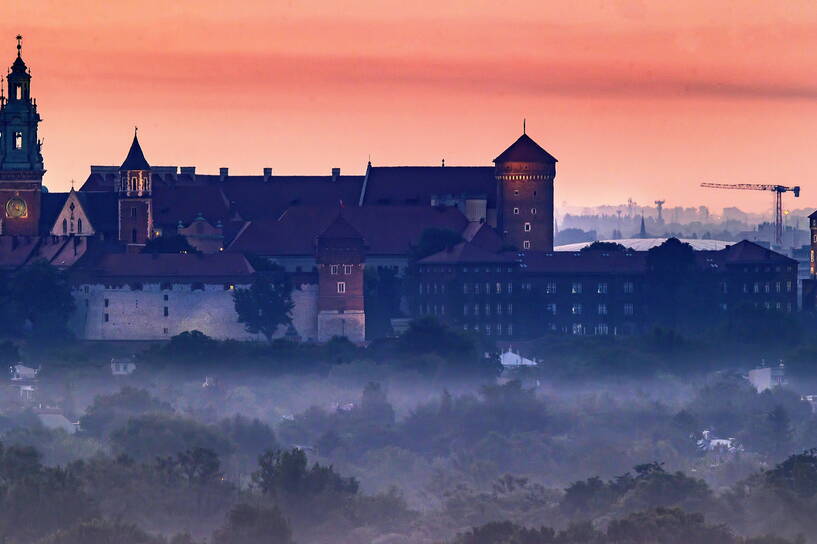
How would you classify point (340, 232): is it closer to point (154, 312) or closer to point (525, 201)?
point (154, 312)

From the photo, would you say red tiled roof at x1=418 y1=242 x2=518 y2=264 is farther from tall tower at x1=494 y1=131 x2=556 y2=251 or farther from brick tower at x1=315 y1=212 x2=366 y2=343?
tall tower at x1=494 y1=131 x2=556 y2=251

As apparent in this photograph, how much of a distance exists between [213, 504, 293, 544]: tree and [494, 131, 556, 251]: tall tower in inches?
2599

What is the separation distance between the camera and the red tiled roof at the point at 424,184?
527 feet

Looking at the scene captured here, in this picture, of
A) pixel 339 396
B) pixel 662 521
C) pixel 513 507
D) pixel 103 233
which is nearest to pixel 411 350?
pixel 339 396

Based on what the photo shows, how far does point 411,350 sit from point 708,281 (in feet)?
57.6

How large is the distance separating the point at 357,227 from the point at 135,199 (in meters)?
11.1

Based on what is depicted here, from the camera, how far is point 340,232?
144000 millimetres

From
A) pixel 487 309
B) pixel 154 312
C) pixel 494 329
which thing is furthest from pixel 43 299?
pixel 494 329

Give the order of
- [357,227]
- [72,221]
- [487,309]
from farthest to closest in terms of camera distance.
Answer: [357,227], [72,221], [487,309]

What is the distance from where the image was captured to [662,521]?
8650 centimetres

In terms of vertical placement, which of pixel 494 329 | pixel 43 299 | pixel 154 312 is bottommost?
pixel 494 329

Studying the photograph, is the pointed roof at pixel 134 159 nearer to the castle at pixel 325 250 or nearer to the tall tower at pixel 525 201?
A: the castle at pixel 325 250

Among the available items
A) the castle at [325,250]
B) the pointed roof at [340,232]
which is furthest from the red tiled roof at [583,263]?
the pointed roof at [340,232]

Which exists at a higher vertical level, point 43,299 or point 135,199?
point 135,199
